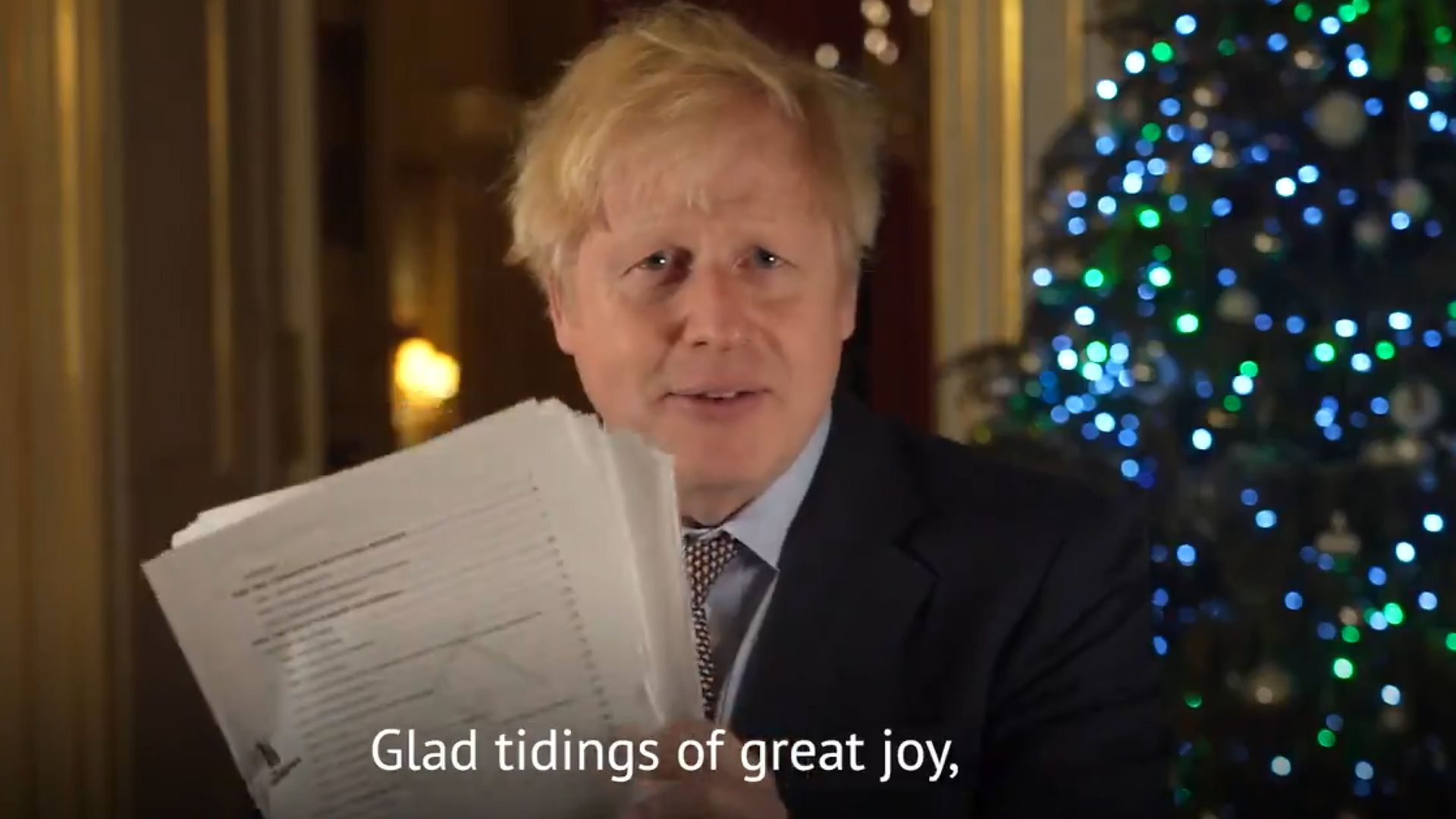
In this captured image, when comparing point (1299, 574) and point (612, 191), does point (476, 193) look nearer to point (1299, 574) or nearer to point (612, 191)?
point (612, 191)

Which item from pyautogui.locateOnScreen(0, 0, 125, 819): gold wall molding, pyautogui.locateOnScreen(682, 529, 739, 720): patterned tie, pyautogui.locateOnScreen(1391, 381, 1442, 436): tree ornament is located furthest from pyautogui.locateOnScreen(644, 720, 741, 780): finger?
pyautogui.locateOnScreen(0, 0, 125, 819): gold wall molding

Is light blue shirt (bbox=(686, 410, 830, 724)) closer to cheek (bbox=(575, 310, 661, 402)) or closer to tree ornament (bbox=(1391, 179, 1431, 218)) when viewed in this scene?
cheek (bbox=(575, 310, 661, 402))

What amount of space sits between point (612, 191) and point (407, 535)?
0.39 meters

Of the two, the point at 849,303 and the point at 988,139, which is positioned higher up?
the point at 988,139

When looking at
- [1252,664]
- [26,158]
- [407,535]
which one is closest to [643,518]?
[407,535]

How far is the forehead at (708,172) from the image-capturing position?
3.75 ft

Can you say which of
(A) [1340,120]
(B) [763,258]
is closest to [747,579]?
(B) [763,258]

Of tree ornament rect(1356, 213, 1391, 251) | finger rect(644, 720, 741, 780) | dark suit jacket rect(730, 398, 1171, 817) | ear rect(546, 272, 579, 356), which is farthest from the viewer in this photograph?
tree ornament rect(1356, 213, 1391, 251)

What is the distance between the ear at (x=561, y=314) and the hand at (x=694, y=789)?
0.48 meters

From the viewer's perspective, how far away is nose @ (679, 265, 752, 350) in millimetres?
1180

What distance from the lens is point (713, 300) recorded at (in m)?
1.18

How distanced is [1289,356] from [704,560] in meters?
0.79

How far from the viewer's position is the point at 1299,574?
61.0 inches

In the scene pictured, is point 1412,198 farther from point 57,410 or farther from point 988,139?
point 57,410
